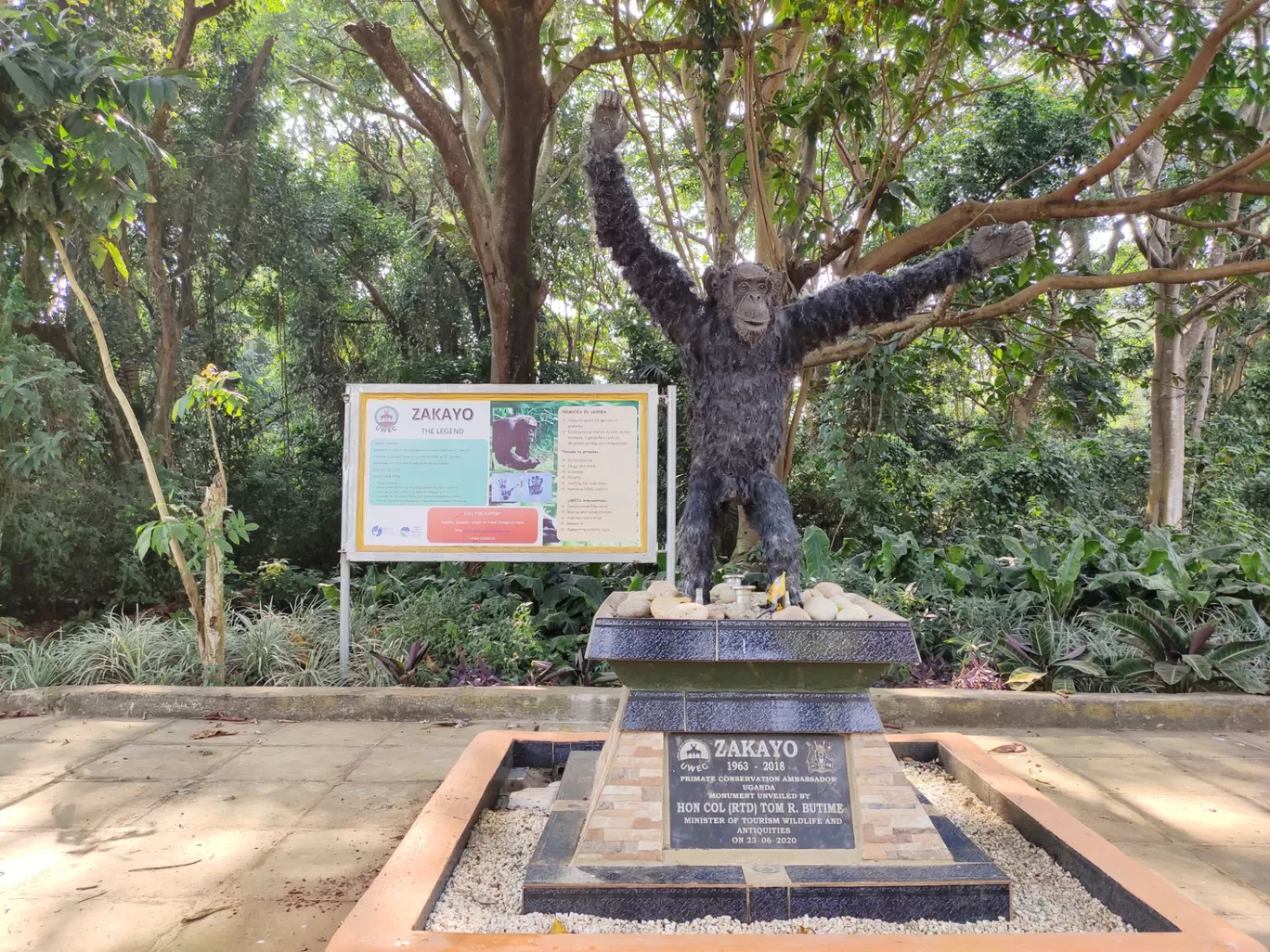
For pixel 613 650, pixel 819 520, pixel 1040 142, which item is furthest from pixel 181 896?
pixel 1040 142

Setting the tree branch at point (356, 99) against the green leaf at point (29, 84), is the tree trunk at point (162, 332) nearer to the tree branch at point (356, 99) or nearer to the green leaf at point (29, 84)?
the tree branch at point (356, 99)

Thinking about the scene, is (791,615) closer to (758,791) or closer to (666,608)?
(666,608)

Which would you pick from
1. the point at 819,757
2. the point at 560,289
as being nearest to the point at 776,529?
the point at 819,757

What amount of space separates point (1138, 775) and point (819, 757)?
6.72 feet

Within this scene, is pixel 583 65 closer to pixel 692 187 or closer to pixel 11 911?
pixel 692 187

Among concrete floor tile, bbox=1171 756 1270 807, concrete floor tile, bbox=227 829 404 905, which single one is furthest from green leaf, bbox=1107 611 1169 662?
concrete floor tile, bbox=227 829 404 905

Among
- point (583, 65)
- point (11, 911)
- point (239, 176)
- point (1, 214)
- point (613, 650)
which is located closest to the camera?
point (11, 911)

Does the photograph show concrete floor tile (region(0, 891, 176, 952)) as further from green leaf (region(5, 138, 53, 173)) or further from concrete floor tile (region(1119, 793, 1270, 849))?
Answer: concrete floor tile (region(1119, 793, 1270, 849))

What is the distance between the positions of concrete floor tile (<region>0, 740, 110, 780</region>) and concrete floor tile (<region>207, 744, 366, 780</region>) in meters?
0.68

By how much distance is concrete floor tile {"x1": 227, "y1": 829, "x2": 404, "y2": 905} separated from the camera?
2.40 m

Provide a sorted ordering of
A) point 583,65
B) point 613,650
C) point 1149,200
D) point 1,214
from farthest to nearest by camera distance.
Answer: point 583,65
point 1149,200
point 1,214
point 613,650

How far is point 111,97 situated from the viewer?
3.71 metres

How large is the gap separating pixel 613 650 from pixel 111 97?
3468mm

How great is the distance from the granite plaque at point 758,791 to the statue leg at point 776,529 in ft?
1.59
